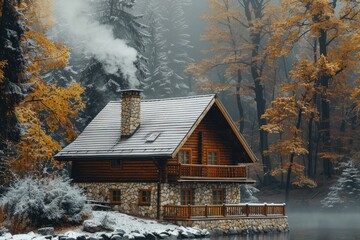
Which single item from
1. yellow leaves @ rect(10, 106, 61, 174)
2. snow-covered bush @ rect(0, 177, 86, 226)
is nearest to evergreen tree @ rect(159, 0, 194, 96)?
yellow leaves @ rect(10, 106, 61, 174)

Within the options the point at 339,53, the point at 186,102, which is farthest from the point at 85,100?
the point at 339,53

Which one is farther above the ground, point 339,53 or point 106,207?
point 339,53

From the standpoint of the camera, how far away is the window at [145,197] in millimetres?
43284

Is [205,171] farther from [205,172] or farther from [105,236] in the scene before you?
[105,236]

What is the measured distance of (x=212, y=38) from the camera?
7400 centimetres

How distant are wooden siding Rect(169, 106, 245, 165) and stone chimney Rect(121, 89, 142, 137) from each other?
350 centimetres

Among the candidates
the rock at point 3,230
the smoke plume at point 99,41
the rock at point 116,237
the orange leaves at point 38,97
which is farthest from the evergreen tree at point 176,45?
the rock at point 3,230

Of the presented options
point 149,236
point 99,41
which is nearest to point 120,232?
point 149,236

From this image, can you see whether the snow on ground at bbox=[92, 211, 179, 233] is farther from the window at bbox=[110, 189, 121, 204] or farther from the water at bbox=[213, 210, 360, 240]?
the water at bbox=[213, 210, 360, 240]

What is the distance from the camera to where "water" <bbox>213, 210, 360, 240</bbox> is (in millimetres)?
39781

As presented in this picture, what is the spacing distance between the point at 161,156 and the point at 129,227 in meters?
4.91

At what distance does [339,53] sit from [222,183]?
23.5 meters

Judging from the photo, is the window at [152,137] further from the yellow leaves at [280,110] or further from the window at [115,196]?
the yellow leaves at [280,110]

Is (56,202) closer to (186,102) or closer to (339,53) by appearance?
(186,102)
